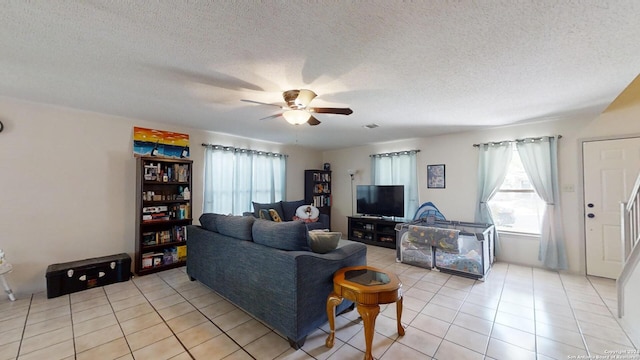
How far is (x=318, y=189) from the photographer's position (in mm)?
6430

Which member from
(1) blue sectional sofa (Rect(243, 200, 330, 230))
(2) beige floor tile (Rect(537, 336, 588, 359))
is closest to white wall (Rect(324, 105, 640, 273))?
(1) blue sectional sofa (Rect(243, 200, 330, 230))

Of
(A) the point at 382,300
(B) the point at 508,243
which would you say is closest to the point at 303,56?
(A) the point at 382,300

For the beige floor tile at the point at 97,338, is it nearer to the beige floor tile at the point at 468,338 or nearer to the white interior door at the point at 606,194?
the beige floor tile at the point at 468,338

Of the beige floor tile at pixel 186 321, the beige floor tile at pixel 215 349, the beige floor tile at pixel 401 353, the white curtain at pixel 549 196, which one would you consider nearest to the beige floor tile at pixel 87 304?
the beige floor tile at pixel 186 321

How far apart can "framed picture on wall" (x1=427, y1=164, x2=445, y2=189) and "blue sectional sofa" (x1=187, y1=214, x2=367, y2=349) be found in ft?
9.85

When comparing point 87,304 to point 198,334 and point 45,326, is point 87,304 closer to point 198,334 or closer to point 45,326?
point 45,326

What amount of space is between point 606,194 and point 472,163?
65.8 inches

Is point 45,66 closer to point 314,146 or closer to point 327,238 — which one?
point 327,238

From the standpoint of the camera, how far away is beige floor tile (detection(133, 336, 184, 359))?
1.86 metres

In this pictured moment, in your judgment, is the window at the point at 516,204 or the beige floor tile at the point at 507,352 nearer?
the beige floor tile at the point at 507,352

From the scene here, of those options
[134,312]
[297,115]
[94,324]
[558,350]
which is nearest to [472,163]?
[558,350]

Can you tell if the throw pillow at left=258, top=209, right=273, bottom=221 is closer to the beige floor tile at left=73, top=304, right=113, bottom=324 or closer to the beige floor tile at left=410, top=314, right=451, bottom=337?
the beige floor tile at left=73, top=304, right=113, bottom=324

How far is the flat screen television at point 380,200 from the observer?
201 inches

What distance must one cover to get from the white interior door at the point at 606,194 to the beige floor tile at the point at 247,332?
4.53m
